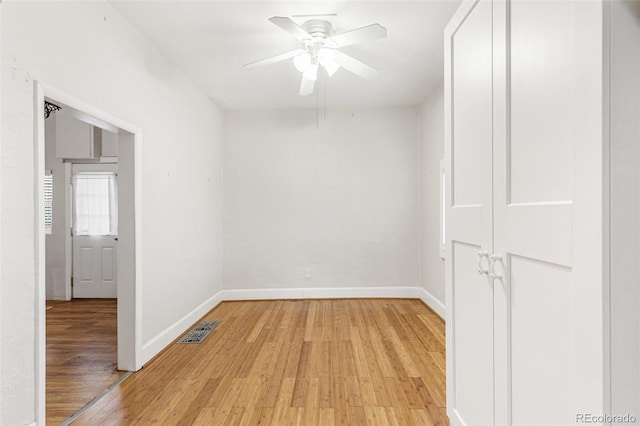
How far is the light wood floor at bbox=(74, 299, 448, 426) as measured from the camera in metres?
2.02

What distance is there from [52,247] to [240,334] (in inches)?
139

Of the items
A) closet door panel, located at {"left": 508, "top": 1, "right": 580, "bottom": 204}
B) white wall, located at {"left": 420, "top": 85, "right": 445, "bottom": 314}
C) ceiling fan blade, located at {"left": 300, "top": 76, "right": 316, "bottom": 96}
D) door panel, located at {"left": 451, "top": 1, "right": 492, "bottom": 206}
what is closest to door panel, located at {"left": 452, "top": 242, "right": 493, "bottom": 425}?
door panel, located at {"left": 451, "top": 1, "right": 492, "bottom": 206}

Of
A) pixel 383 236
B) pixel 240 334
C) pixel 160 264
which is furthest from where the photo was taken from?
pixel 383 236

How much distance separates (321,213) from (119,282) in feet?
9.11

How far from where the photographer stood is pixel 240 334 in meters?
3.45

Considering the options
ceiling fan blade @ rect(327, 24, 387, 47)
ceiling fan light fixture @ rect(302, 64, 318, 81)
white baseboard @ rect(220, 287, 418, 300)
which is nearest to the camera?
ceiling fan blade @ rect(327, 24, 387, 47)

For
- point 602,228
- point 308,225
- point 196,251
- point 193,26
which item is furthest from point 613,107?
point 308,225

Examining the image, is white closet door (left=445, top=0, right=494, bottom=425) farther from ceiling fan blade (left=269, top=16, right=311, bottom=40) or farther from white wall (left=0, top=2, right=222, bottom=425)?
white wall (left=0, top=2, right=222, bottom=425)

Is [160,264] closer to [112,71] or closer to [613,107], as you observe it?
[112,71]

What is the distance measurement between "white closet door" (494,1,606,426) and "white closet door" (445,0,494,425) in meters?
0.08

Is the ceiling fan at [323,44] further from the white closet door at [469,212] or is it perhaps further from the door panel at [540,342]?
the door panel at [540,342]

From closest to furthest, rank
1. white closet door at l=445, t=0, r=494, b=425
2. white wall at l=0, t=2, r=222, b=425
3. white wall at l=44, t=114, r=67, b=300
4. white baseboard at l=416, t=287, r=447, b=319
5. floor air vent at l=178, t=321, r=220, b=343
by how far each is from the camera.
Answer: white closet door at l=445, t=0, r=494, b=425 < white wall at l=0, t=2, r=222, b=425 < floor air vent at l=178, t=321, r=220, b=343 < white baseboard at l=416, t=287, r=447, b=319 < white wall at l=44, t=114, r=67, b=300

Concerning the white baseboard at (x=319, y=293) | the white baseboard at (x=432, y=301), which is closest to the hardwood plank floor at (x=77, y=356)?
the white baseboard at (x=319, y=293)

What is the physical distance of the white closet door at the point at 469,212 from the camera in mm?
1371
